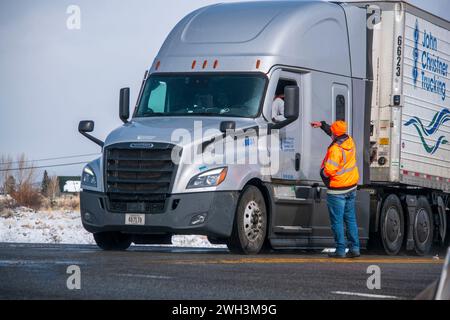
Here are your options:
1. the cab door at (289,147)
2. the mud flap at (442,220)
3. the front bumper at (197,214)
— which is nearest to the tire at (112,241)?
the front bumper at (197,214)

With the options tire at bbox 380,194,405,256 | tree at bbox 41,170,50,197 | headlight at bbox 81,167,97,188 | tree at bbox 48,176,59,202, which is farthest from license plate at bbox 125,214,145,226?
tree at bbox 41,170,50,197

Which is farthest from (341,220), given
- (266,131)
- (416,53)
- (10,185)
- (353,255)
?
(10,185)

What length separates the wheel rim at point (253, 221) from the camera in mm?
16406

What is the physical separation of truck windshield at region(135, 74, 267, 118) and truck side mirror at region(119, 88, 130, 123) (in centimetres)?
25

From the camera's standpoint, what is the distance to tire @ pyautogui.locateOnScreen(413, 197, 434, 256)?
2116cm

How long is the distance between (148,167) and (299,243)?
2904 millimetres

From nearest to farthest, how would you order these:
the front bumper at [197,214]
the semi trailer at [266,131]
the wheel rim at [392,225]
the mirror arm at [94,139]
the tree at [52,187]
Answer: the front bumper at [197,214] < the semi trailer at [266,131] < the mirror arm at [94,139] < the wheel rim at [392,225] < the tree at [52,187]

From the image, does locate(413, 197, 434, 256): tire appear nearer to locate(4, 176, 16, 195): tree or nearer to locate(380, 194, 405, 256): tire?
locate(380, 194, 405, 256): tire

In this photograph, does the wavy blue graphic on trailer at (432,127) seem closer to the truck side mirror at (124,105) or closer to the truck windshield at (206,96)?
the truck windshield at (206,96)

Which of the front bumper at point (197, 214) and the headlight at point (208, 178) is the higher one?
the headlight at point (208, 178)

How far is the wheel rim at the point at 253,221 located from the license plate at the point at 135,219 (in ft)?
4.74

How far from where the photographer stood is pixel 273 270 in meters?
12.7
